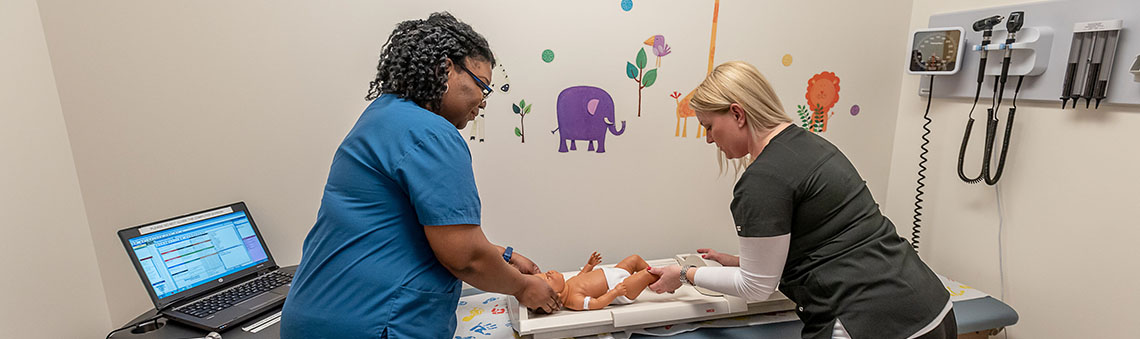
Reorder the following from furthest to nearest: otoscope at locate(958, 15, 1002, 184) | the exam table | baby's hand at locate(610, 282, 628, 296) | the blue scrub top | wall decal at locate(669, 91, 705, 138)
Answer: wall decal at locate(669, 91, 705, 138)
otoscope at locate(958, 15, 1002, 184)
baby's hand at locate(610, 282, 628, 296)
the exam table
the blue scrub top

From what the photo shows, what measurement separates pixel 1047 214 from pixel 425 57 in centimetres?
196

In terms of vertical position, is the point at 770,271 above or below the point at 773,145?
below

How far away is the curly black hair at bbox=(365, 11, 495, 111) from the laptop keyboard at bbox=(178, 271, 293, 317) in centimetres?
78

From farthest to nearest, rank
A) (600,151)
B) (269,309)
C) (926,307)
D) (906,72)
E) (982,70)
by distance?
(906,72)
(600,151)
(982,70)
(269,309)
(926,307)

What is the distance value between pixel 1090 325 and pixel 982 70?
0.85 m

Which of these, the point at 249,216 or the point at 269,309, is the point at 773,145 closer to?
the point at 269,309

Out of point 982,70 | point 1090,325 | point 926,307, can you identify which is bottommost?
point 1090,325

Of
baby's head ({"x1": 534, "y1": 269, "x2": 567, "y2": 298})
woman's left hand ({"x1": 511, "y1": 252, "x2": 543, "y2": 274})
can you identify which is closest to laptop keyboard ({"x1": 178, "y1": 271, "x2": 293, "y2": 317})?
woman's left hand ({"x1": 511, "y1": 252, "x2": 543, "y2": 274})

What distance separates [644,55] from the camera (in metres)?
1.87

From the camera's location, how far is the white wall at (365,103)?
153cm

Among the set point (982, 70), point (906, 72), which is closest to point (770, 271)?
point (982, 70)

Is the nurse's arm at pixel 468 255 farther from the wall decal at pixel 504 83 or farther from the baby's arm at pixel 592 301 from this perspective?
the wall decal at pixel 504 83

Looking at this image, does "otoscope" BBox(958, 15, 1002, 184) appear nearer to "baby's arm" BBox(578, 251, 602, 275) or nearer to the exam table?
the exam table

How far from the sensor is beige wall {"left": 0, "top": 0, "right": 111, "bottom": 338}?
4.41 ft
